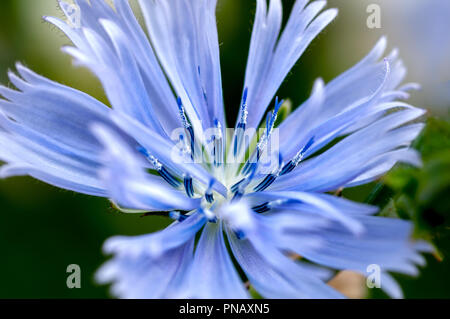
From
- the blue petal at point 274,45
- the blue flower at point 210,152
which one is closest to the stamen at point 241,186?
the blue flower at point 210,152

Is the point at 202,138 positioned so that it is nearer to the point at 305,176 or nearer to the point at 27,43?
the point at 305,176

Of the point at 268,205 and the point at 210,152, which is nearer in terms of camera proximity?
the point at 268,205

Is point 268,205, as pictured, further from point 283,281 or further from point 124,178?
point 124,178

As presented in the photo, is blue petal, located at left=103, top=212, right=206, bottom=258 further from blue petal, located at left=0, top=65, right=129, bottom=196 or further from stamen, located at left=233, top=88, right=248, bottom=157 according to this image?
stamen, located at left=233, top=88, right=248, bottom=157

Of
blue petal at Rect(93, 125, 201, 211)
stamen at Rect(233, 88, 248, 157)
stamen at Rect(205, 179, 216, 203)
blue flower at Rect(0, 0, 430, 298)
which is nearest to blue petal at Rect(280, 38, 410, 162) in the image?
blue flower at Rect(0, 0, 430, 298)

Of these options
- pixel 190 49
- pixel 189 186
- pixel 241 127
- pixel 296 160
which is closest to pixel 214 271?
pixel 189 186

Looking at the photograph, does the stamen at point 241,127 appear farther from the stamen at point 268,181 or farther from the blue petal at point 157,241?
the blue petal at point 157,241

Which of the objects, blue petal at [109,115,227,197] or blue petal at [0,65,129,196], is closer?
blue petal at [109,115,227,197]

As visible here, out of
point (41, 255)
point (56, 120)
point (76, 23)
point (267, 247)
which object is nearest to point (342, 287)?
point (267, 247)
